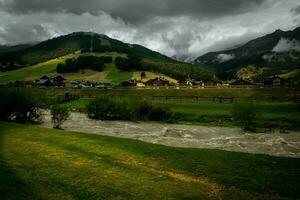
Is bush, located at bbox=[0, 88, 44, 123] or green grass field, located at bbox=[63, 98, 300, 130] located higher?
bush, located at bbox=[0, 88, 44, 123]

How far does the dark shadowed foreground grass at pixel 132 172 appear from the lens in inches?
976

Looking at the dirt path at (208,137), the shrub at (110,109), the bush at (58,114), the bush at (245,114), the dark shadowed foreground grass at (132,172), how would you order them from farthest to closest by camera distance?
the shrub at (110,109) → the bush at (245,114) → the bush at (58,114) → the dirt path at (208,137) → the dark shadowed foreground grass at (132,172)

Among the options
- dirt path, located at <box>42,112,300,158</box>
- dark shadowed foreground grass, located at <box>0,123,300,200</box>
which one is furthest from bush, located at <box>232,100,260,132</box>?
dark shadowed foreground grass, located at <box>0,123,300,200</box>

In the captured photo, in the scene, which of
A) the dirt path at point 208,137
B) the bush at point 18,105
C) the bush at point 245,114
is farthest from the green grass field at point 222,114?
the bush at point 18,105

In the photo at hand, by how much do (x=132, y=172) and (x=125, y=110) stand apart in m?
A: 65.0

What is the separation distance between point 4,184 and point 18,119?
182 ft

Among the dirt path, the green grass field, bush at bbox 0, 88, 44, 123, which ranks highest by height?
bush at bbox 0, 88, 44, 123

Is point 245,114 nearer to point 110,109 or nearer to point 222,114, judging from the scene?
point 222,114

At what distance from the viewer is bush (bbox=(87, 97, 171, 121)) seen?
94.8 meters

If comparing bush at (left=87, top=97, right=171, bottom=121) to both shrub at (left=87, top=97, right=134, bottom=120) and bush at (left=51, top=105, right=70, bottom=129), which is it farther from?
bush at (left=51, top=105, right=70, bottom=129)

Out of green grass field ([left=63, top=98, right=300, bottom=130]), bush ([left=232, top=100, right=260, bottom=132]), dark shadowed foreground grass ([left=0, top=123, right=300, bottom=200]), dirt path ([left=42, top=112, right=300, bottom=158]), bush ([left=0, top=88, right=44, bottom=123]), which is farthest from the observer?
green grass field ([left=63, top=98, right=300, bottom=130])

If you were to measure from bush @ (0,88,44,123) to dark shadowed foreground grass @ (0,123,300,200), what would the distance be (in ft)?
113

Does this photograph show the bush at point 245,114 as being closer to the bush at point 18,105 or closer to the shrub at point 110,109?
the shrub at point 110,109

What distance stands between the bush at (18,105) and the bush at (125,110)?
19387 millimetres
